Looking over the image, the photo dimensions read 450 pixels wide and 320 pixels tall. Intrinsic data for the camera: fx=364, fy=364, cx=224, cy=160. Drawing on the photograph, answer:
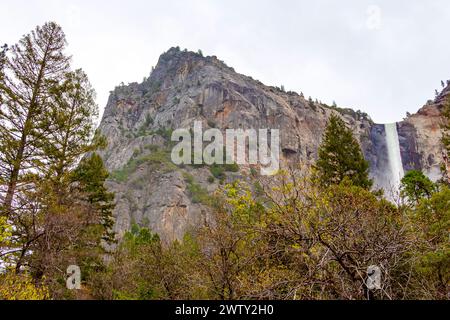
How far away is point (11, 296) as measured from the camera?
28.8 ft

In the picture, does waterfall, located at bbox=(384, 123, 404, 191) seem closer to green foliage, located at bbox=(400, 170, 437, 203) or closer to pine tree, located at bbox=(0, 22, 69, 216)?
green foliage, located at bbox=(400, 170, 437, 203)

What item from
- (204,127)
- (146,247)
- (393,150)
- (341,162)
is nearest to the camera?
(146,247)

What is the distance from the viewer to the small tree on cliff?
24516mm

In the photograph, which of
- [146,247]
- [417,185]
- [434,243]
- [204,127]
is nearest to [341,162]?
[417,185]

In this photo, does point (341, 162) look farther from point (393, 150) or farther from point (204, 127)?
point (393, 150)

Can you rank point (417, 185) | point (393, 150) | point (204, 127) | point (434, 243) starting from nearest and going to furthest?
point (434, 243)
point (417, 185)
point (204, 127)
point (393, 150)

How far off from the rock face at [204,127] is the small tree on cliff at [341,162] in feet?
160

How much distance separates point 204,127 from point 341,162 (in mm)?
77087

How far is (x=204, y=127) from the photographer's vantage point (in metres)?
100

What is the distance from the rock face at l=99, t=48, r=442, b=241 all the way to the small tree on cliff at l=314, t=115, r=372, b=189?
4886cm

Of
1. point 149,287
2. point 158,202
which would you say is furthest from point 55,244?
point 158,202

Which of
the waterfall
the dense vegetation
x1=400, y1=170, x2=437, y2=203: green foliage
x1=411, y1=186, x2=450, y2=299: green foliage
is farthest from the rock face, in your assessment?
x1=411, y1=186, x2=450, y2=299: green foliage

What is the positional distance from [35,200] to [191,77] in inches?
4453
